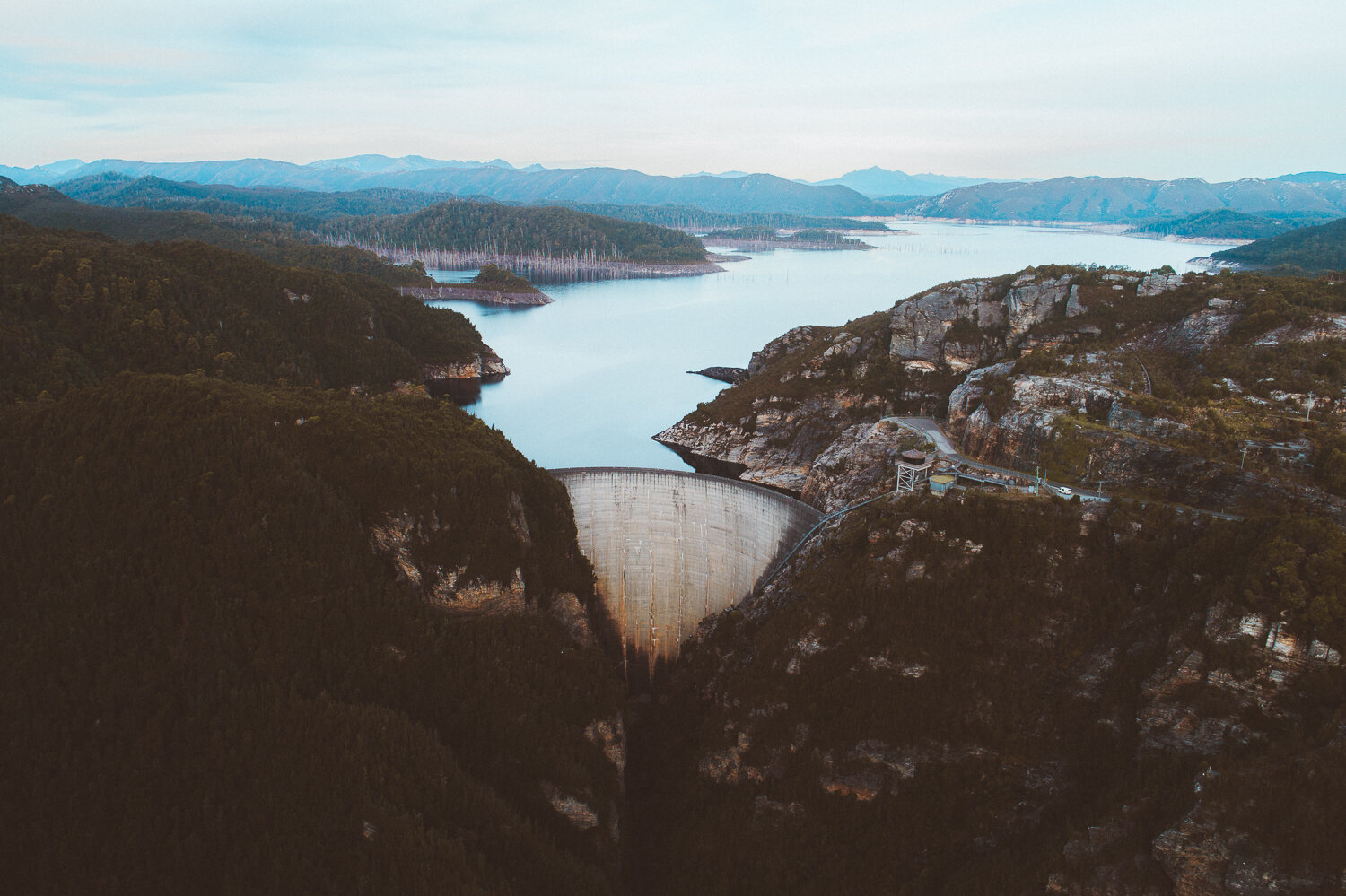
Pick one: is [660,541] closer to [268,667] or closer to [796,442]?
[268,667]

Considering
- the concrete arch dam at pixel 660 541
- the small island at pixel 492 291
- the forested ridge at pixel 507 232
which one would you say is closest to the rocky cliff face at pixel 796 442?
the concrete arch dam at pixel 660 541

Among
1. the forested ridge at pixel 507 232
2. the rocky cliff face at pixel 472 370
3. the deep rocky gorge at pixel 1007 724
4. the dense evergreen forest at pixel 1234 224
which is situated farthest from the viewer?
the forested ridge at pixel 507 232

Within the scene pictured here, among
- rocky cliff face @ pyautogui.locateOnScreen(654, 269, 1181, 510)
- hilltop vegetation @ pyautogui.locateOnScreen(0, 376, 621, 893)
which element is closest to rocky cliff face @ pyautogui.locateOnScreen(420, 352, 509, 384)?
rocky cliff face @ pyautogui.locateOnScreen(654, 269, 1181, 510)

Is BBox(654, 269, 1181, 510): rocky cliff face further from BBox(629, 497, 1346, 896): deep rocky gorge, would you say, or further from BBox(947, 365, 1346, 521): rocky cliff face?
BBox(629, 497, 1346, 896): deep rocky gorge

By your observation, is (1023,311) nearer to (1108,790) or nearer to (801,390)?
(801,390)

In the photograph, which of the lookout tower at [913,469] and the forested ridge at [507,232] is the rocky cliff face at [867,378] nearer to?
the lookout tower at [913,469]

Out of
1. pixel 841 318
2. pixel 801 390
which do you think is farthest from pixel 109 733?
pixel 841 318
